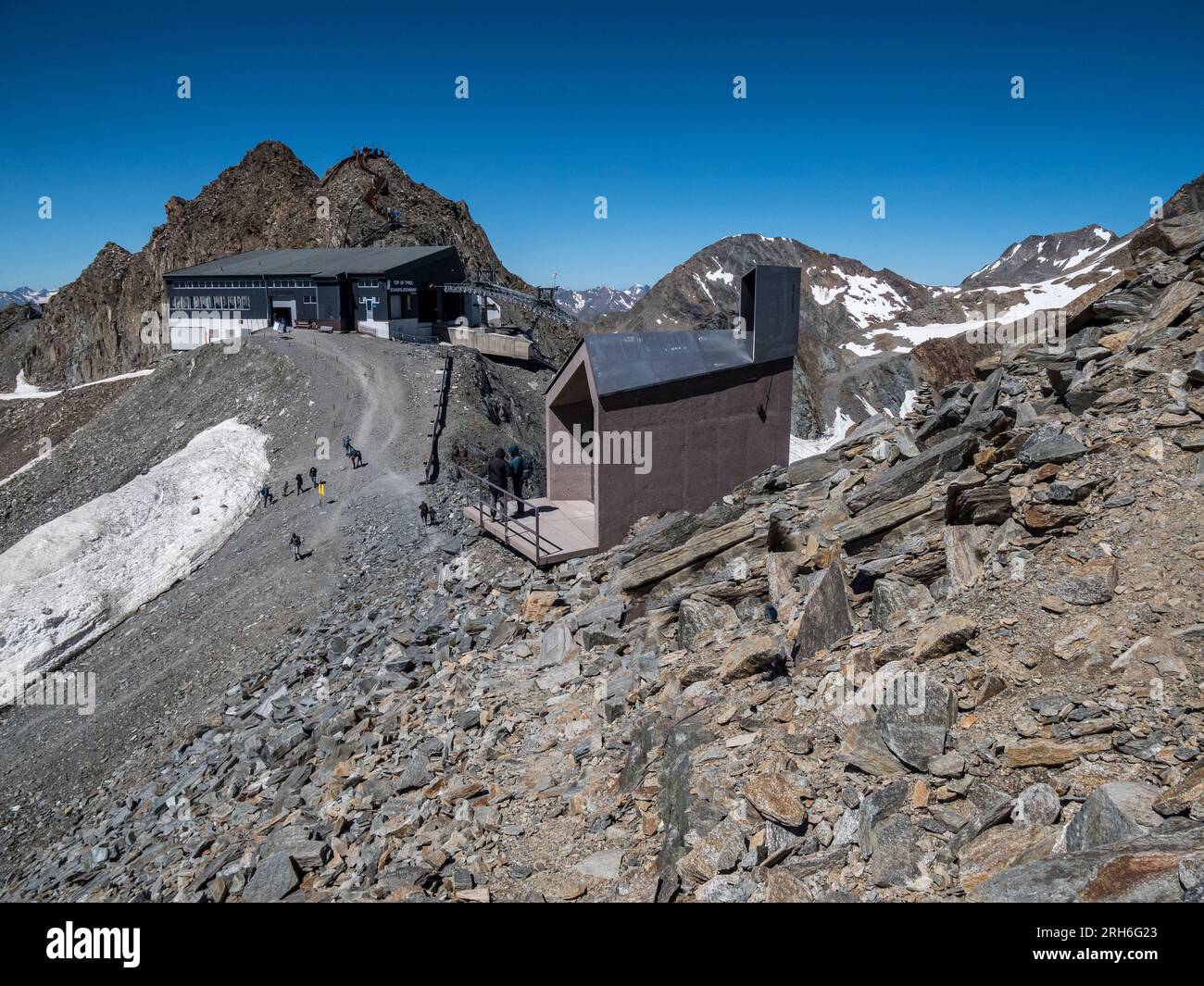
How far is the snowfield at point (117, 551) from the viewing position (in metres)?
20.5

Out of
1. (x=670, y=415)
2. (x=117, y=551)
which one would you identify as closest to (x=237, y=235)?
(x=117, y=551)

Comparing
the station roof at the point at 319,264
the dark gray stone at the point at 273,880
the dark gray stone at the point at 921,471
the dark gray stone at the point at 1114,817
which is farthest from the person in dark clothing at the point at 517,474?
the station roof at the point at 319,264

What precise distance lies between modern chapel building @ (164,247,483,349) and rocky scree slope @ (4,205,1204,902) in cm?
3649

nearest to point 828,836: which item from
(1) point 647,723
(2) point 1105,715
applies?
(2) point 1105,715

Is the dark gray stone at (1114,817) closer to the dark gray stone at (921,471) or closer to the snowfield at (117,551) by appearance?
the dark gray stone at (921,471)

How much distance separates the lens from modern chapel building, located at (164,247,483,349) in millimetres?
45750

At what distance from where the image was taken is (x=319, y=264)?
2034 inches

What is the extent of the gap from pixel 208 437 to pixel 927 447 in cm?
3053

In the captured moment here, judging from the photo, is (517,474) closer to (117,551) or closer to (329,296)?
(117,551)

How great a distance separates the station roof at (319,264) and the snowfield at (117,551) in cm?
2153

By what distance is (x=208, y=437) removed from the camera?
31750mm

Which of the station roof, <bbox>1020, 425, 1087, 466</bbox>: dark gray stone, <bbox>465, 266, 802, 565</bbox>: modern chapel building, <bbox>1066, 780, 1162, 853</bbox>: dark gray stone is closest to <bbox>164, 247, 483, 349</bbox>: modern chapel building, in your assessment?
the station roof

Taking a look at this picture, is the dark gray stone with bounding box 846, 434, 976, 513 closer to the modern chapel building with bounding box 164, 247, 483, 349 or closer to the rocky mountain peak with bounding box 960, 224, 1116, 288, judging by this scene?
the modern chapel building with bounding box 164, 247, 483, 349

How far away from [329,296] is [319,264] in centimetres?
681
